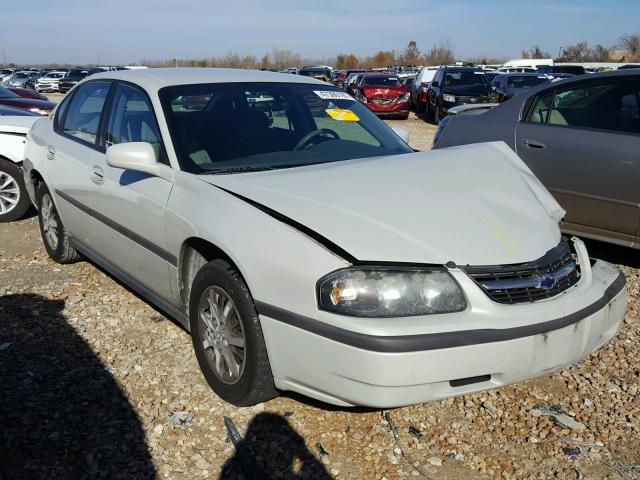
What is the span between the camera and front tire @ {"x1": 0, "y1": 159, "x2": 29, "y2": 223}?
6.64m

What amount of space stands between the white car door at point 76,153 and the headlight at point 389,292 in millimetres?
2352

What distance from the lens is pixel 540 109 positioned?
219 inches

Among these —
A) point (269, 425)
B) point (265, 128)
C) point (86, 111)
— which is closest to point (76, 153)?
point (86, 111)

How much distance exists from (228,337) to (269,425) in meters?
0.45

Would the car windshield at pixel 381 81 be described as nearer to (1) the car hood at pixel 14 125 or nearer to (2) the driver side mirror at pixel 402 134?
(1) the car hood at pixel 14 125

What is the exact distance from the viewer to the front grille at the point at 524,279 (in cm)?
255

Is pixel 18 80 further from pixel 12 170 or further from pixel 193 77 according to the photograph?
pixel 193 77

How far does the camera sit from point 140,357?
3635mm

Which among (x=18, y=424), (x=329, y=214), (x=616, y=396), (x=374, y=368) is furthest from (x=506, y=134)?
(x=18, y=424)

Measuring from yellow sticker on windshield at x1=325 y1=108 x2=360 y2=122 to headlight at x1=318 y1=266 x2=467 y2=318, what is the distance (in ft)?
6.13

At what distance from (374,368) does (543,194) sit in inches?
61.4

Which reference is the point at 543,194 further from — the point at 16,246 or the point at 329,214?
the point at 16,246

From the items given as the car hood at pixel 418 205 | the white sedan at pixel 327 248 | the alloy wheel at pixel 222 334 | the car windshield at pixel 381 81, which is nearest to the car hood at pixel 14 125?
the white sedan at pixel 327 248

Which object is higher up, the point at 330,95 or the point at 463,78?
the point at 330,95
